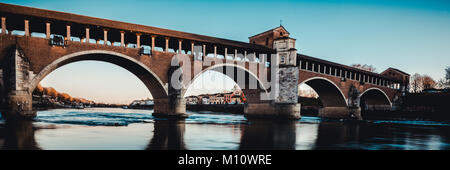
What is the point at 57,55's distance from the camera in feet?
80.5

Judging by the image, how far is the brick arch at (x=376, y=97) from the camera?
6593 centimetres

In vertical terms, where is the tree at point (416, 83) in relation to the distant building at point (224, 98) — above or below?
above

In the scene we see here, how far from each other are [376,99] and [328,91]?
25.4 metres

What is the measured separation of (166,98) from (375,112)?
4564cm

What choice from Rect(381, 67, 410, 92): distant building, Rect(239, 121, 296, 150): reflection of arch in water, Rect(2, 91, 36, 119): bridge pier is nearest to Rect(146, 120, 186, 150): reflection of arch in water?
Rect(239, 121, 296, 150): reflection of arch in water

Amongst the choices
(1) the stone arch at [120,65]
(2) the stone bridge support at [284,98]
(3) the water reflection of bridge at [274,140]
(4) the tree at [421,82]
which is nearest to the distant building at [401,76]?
(4) the tree at [421,82]

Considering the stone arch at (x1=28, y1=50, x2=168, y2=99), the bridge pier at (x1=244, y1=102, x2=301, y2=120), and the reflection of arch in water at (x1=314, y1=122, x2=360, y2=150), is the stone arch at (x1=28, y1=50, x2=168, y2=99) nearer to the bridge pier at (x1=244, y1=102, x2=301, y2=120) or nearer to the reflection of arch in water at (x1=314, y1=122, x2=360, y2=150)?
the bridge pier at (x1=244, y1=102, x2=301, y2=120)

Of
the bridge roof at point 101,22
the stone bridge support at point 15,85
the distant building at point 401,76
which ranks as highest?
the bridge roof at point 101,22

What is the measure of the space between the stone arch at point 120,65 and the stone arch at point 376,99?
169ft

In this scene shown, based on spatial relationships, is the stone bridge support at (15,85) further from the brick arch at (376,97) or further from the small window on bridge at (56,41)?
the brick arch at (376,97)

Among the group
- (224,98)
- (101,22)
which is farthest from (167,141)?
(224,98)
